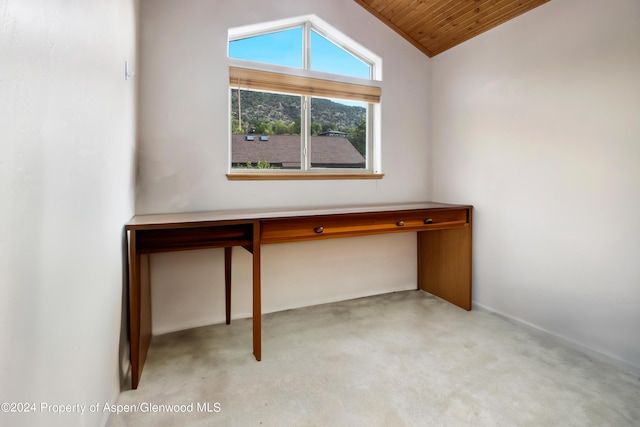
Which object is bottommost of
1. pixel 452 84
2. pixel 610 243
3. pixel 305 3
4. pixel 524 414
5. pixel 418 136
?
pixel 524 414

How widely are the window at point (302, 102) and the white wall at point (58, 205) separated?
106 centimetres

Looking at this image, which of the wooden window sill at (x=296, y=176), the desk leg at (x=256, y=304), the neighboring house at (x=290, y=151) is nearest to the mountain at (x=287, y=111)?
the neighboring house at (x=290, y=151)

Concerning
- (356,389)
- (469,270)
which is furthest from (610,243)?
(356,389)

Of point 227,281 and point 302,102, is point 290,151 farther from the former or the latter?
point 227,281

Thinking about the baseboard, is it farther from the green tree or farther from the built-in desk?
the green tree

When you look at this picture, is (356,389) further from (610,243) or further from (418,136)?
(418,136)

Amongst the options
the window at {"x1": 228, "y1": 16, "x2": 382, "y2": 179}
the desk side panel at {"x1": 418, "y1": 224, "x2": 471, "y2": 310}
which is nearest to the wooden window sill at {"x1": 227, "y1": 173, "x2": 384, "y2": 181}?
the window at {"x1": 228, "y1": 16, "x2": 382, "y2": 179}

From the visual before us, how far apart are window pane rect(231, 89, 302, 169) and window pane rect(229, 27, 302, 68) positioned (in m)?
0.25

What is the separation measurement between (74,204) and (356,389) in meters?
1.39

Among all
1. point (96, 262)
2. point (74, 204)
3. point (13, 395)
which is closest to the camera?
point (13, 395)

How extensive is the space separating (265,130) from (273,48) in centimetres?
62

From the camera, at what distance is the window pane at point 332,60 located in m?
2.60

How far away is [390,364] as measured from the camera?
1757 mm

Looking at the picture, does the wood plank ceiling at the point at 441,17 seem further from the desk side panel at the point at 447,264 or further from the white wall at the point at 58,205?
the white wall at the point at 58,205
